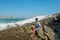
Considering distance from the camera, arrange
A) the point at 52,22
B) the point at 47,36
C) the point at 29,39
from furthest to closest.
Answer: the point at 52,22
the point at 47,36
the point at 29,39

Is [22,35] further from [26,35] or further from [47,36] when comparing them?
Answer: [47,36]

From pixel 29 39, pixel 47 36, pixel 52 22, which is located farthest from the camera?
pixel 52 22

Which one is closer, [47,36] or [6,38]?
[6,38]

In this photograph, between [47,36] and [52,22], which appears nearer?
[47,36]

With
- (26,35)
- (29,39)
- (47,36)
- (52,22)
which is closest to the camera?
(29,39)

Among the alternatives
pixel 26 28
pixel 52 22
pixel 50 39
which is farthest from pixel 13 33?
pixel 52 22

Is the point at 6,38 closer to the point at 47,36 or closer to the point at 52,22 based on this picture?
the point at 47,36

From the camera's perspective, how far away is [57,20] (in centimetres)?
3662

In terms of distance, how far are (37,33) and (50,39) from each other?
8.06 ft

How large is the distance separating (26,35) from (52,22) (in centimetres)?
1166

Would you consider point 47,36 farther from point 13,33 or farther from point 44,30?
point 13,33

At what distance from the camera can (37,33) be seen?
25234 millimetres

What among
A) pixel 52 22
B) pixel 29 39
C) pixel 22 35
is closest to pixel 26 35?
pixel 22 35

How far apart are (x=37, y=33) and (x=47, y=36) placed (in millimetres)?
1892
